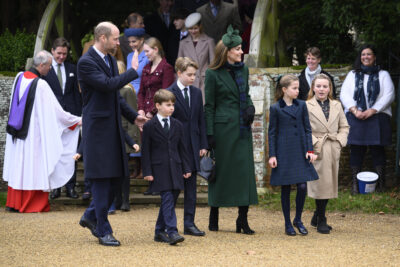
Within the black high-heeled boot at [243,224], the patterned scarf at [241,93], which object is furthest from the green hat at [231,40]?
the black high-heeled boot at [243,224]

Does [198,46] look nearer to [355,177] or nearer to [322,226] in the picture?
[355,177]

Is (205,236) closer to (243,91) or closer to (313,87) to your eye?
(243,91)

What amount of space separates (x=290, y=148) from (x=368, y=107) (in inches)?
137

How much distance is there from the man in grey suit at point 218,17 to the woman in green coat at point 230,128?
3.71 meters

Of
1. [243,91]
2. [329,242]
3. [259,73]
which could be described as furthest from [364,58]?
[329,242]

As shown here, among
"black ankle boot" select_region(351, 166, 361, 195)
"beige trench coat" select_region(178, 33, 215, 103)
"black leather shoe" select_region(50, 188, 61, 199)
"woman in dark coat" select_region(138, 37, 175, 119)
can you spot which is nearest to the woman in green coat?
"woman in dark coat" select_region(138, 37, 175, 119)

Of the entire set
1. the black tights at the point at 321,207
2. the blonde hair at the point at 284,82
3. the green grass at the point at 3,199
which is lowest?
the green grass at the point at 3,199

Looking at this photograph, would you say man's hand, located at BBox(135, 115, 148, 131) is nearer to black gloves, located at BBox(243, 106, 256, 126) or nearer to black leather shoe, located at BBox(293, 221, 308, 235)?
black gloves, located at BBox(243, 106, 256, 126)

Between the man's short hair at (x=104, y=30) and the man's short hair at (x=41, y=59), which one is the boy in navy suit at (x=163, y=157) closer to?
the man's short hair at (x=104, y=30)

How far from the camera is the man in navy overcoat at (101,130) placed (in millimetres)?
6656

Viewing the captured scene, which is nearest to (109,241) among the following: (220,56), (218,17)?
(220,56)

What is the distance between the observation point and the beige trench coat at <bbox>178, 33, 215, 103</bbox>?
10.7 meters

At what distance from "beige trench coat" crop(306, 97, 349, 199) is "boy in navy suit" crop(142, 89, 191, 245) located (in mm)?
1575

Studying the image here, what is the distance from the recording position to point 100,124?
670 cm
